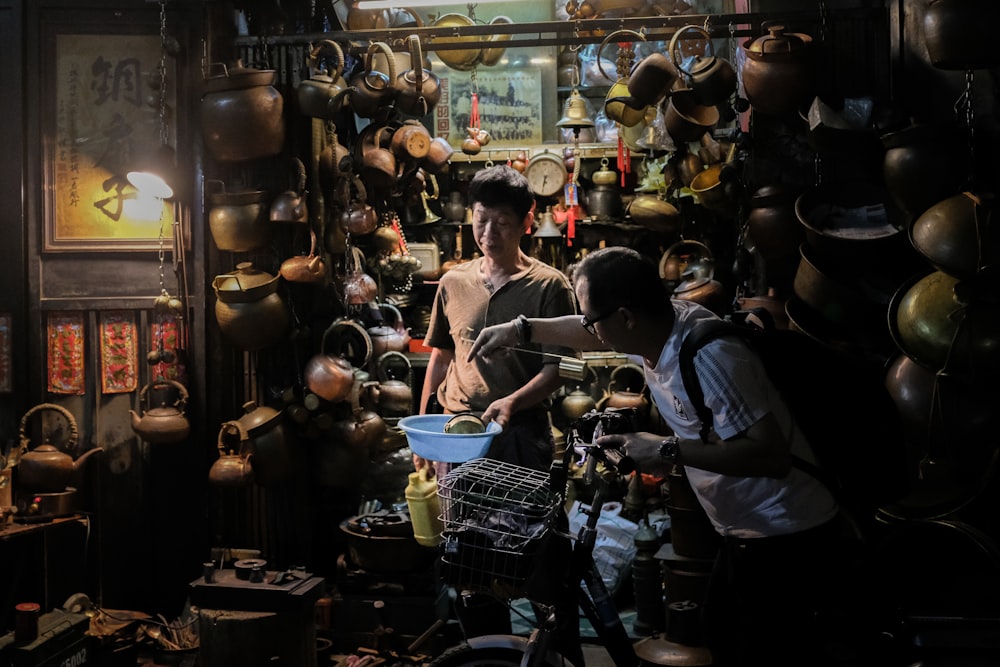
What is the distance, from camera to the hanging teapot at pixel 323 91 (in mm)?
5176

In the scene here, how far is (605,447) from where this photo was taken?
2.53 m

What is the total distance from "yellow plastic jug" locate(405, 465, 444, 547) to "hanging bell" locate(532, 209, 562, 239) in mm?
4223

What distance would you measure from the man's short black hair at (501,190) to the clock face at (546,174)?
4.33 metres

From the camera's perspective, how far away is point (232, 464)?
16.9 feet

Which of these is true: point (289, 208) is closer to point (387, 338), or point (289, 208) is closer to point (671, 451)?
point (387, 338)

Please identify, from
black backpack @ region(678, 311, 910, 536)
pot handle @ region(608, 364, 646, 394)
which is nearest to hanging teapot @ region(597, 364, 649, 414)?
pot handle @ region(608, 364, 646, 394)

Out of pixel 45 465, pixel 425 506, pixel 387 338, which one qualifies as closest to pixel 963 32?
pixel 425 506

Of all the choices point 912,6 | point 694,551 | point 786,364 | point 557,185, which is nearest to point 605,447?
point 786,364

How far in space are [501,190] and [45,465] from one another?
10.0 ft

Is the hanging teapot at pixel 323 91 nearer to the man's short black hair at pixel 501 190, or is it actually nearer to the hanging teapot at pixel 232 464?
the man's short black hair at pixel 501 190

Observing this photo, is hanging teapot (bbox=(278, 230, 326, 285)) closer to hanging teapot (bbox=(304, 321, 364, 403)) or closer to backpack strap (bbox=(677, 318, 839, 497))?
hanging teapot (bbox=(304, 321, 364, 403))

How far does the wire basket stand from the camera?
2.52 m

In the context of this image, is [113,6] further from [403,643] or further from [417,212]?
[403,643]

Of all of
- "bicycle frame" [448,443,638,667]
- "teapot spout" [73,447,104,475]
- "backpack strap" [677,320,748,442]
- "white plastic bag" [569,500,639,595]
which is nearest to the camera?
"backpack strap" [677,320,748,442]
